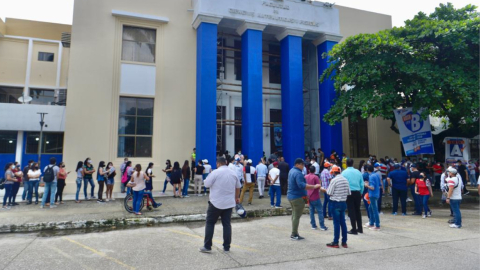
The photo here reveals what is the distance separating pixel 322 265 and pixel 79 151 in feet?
43.6

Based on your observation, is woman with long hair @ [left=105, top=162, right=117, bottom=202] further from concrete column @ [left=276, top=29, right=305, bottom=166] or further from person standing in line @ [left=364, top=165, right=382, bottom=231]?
concrete column @ [left=276, top=29, right=305, bottom=166]

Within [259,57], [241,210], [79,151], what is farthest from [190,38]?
[241,210]

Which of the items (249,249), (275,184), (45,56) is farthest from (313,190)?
(45,56)

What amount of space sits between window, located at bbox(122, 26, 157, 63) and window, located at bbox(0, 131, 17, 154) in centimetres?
911

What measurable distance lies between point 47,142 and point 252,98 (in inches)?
535

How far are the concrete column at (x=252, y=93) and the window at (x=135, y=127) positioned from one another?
5292 mm

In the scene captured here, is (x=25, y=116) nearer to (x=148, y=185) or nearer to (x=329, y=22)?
(x=148, y=185)

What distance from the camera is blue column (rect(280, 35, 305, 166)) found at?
16.8m

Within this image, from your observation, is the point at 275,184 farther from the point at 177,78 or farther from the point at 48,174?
the point at 177,78

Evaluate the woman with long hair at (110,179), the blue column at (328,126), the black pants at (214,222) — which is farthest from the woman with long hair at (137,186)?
the blue column at (328,126)

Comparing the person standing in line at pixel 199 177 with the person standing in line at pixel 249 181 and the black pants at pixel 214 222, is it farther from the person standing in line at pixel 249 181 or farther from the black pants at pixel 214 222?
the black pants at pixel 214 222

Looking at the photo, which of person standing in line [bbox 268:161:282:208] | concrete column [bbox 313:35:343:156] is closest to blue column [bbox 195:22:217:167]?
person standing in line [bbox 268:161:282:208]

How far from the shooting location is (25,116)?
56.5ft

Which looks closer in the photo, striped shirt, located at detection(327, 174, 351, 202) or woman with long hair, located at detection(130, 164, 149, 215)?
striped shirt, located at detection(327, 174, 351, 202)
